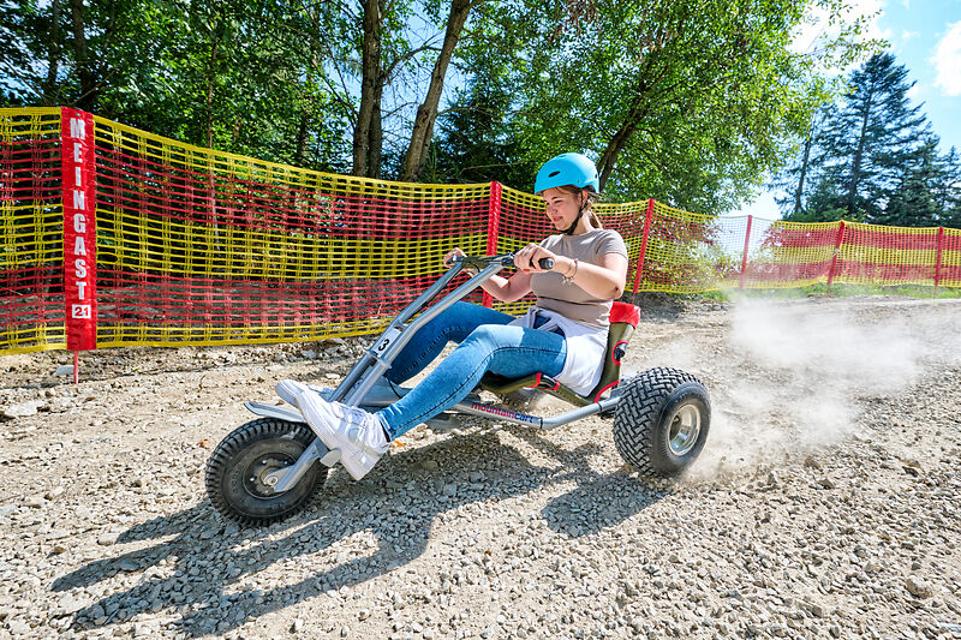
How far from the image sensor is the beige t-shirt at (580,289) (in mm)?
2303

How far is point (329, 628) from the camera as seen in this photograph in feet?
4.62

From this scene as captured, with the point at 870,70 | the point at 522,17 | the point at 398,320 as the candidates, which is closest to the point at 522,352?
the point at 398,320

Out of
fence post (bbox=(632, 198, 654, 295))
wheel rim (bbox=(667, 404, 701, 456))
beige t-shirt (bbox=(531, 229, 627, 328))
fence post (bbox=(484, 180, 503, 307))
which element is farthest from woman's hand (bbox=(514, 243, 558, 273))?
fence post (bbox=(632, 198, 654, 295))

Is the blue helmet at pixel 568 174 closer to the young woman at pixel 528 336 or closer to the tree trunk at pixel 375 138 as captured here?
the young woman at pixel 528 336

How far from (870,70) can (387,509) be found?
53.1m

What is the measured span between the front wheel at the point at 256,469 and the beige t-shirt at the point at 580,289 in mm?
1365

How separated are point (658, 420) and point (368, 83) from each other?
825 cm

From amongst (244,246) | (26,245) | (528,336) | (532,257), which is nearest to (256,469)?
(528,336)

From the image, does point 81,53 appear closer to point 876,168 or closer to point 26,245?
point 26,245

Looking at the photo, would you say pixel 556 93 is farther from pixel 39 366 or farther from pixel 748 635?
pixel 748 635

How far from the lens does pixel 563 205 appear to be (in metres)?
2.42

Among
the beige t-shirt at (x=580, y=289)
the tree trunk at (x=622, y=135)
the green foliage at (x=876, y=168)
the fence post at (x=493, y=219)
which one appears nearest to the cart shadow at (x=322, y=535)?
the beige t-shirt at (x=580, y=289)

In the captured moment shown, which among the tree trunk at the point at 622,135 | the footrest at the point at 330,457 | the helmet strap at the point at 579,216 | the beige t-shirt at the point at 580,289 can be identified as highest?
the tree trunk at the point at 622,135

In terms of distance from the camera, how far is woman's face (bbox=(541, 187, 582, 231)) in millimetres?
2395
